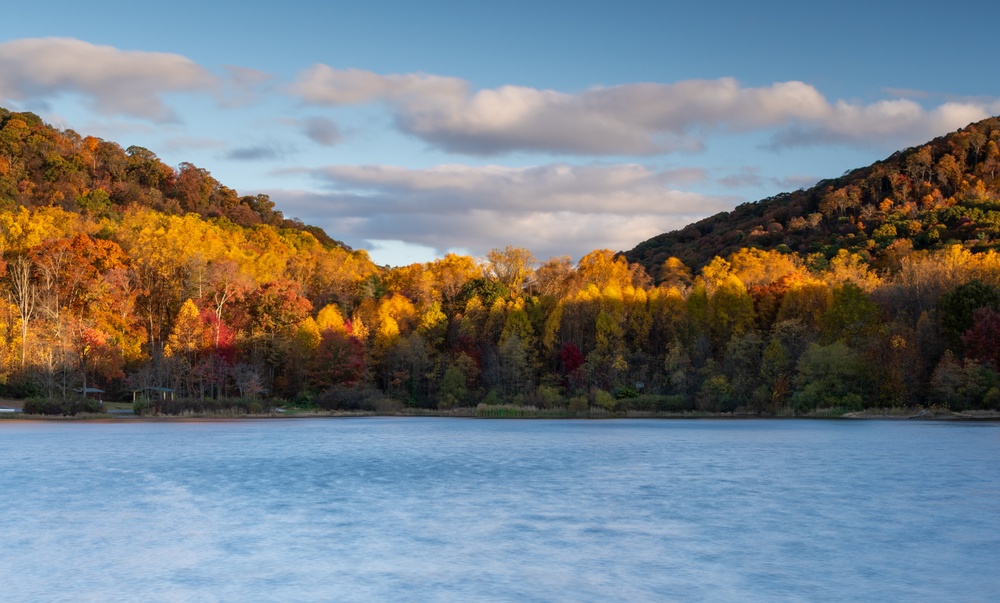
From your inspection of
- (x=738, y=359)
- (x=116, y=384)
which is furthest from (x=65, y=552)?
(x=116, y=384)

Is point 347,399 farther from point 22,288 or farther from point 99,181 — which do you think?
point 99,181

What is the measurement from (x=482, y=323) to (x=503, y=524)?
58252 mm

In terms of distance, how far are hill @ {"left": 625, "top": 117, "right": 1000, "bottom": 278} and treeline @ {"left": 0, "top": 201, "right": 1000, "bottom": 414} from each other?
10.9 m

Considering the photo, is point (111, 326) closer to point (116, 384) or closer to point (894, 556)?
point (116, 384)

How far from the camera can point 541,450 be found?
3158cm

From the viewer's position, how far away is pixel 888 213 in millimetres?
99562

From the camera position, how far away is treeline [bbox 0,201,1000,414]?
54.8m

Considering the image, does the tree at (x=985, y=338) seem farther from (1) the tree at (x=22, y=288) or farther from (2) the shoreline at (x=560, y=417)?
(1) the tree at (x=22, y=288)

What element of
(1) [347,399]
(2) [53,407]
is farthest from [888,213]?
(2) [53,407]

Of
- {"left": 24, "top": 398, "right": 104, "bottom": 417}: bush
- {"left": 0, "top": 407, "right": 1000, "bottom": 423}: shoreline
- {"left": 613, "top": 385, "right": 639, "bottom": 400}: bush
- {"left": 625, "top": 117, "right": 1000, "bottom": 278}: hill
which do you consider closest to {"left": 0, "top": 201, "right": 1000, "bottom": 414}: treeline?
{"left": 613, "top": 385, "right": 639, "bottom": 400}: bush

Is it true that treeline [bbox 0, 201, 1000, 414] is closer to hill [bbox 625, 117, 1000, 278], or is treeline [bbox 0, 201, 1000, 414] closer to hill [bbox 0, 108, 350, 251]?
hill [bbox 625, 117, 1000, 278]

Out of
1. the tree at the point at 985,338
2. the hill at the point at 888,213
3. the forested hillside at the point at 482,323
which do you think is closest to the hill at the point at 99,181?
the forested hillside at the point at 482,323

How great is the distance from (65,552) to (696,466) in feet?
→ 55.6

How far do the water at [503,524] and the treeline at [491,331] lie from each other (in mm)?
25551
